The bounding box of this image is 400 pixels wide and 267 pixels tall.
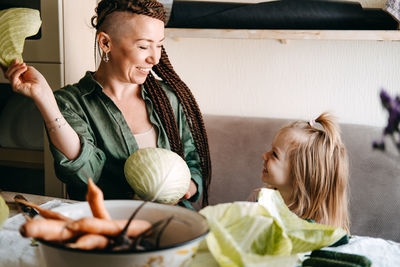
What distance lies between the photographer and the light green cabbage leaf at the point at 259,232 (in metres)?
0.56

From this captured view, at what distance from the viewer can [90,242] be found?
1.54 ft

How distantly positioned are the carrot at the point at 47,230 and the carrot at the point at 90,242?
0.06ft

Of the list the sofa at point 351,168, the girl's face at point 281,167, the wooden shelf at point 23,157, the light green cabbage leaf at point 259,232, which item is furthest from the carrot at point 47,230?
the wooden shelf at point 23,157

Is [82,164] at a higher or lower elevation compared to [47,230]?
lower

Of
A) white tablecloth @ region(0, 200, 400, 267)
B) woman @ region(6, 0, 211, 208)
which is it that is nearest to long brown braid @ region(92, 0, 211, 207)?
woman @ region(6, 0, 211, 208)

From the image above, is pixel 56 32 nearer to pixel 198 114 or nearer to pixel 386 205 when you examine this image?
pixel 198 114

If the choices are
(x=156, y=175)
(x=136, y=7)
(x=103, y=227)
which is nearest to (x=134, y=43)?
(x=136, y=7)

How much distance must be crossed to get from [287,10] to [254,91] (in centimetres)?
47

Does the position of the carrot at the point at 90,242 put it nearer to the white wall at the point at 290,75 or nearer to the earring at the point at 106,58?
the earring at the point at 106,58

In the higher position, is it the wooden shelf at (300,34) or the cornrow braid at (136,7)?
the cornrow braid at (136,7)

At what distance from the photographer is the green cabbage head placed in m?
0.94

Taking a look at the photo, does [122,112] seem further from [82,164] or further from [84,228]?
[84,228]

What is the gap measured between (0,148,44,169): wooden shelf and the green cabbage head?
44.8 inches

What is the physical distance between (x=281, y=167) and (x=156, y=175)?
64cm
